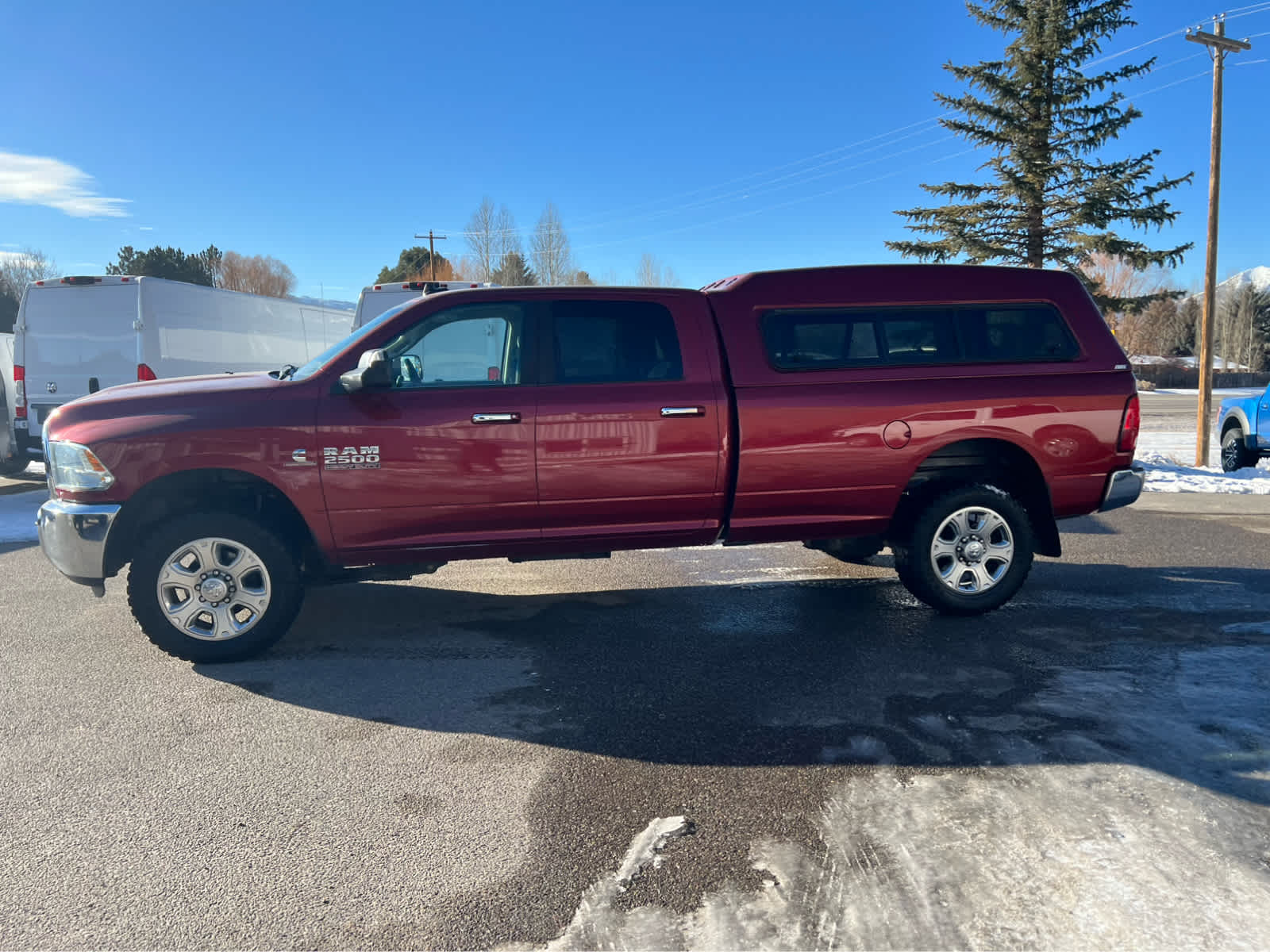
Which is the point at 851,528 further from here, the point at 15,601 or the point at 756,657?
the point at 15,601

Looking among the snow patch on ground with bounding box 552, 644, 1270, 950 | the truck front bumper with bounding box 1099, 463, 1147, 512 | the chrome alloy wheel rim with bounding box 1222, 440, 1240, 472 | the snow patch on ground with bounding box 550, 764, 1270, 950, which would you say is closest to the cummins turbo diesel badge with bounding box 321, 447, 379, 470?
the snow patch on ground with bounding box 552, 644, 1270, 950

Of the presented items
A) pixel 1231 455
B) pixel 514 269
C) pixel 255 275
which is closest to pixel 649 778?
pixel 1231 455

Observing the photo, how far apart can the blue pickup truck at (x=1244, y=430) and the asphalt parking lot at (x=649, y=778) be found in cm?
773

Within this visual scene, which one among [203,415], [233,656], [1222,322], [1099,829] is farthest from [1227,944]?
[1222,322]

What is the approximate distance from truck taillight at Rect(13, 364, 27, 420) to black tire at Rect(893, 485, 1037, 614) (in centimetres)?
1084

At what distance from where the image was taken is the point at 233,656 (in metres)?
4.68

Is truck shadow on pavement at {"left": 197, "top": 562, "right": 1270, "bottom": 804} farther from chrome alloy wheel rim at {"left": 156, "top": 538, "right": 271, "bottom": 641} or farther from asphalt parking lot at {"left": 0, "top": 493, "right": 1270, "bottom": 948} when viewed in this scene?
chrome alloy wheel rim at {"left": 156, "top": 538, "right": 271, "bottom": 641}

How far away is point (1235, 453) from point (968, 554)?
9736 millimetres

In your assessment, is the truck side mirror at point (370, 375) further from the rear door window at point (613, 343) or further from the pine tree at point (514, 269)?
the pine tree at point (514, 269)

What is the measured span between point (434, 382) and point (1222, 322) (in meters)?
85.1

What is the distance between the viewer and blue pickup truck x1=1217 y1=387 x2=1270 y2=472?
39.0ft

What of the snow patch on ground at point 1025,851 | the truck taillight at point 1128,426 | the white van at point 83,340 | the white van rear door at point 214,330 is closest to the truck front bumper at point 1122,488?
the truck taillight at point 1128,426

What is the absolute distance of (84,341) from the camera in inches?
426

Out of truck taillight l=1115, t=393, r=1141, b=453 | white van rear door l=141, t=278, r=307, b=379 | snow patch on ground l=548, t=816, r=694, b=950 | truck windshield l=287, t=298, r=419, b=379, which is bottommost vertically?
snow patch on ground l=548, t=816, r=694, b=950
